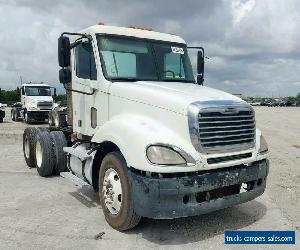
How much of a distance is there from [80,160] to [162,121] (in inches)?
79.8

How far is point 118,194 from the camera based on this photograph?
5.14m

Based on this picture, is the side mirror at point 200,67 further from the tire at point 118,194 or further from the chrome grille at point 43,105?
the chrome grille at point 43,105

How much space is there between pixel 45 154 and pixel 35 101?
711 inches

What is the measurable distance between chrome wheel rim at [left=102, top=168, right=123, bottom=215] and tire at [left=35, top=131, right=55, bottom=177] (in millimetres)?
3023

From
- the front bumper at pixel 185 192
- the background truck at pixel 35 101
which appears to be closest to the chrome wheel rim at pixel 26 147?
the front bumper at pixel 185 192

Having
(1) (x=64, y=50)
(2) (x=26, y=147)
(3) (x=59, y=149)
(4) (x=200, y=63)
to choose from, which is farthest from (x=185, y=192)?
(2) (x=26, y=147)

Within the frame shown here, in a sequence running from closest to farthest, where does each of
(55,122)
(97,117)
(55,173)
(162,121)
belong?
(162,121) < (97,117) < (55,173) < (55,122)

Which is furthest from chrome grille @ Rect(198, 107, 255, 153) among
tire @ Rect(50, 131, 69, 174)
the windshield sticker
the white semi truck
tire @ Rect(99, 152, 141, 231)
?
tire @ Rect(50, 131, 69, 174)

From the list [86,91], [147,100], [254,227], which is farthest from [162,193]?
[86,91]

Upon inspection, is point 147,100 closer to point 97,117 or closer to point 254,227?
point 97,117

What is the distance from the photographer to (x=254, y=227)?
5422 millimetres

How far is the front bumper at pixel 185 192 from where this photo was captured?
4.54 m

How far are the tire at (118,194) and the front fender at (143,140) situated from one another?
9.3 inches

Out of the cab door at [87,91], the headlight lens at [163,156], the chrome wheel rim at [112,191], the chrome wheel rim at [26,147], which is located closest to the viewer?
the headlight lens at [163,156]
